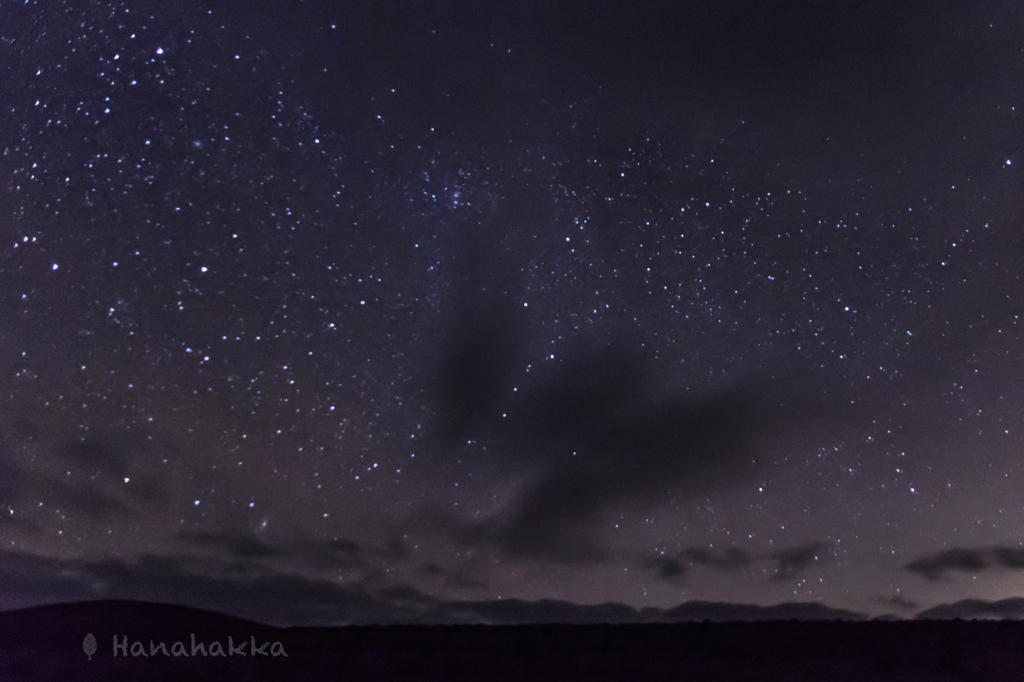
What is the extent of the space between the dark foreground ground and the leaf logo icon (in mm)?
23

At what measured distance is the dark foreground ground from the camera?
8.78 metres

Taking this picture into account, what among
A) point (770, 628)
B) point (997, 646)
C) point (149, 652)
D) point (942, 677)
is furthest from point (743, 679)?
point (149, 652)

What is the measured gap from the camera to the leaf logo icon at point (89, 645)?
8523 mm

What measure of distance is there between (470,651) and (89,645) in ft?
18.0

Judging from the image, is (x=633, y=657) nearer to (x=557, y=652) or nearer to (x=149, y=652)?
(x=557, y=652)

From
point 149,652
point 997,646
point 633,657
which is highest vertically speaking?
point 149,652

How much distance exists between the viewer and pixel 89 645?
851 centimetres

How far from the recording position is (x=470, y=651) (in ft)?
38.5

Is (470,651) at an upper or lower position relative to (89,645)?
lower

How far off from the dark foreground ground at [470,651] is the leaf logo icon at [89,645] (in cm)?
2

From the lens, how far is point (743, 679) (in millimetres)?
9805

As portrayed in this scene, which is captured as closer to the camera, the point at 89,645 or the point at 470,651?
the point at 89,645

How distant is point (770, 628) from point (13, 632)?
38.5 feet

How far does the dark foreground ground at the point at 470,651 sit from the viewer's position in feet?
28.8
